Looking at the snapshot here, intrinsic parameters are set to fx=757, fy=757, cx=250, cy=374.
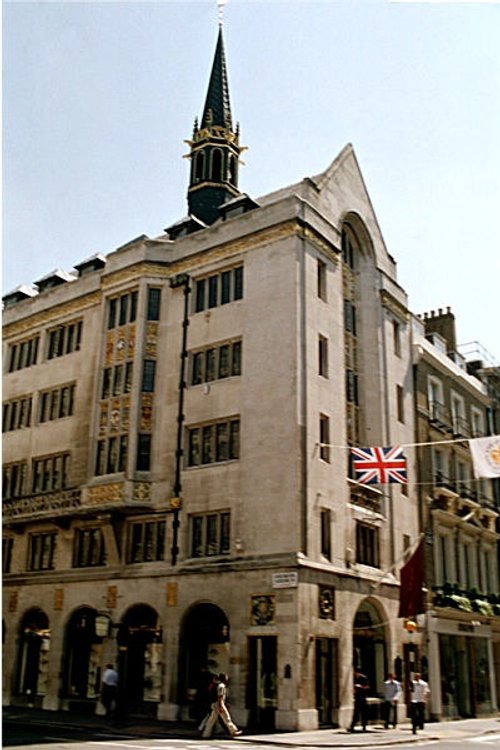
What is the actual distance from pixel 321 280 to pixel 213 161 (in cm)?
1518

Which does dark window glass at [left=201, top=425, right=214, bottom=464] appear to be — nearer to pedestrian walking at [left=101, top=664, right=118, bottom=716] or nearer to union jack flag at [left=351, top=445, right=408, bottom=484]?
union jack flag at [left=351, top=445, right=408, bottom=484]

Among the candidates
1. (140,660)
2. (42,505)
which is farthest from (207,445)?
(42,505)

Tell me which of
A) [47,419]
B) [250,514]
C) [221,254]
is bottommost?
[250,514]

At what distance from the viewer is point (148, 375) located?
3312 cm

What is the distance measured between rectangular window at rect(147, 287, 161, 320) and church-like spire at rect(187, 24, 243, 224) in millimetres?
9011

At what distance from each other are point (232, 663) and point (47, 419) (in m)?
16.5

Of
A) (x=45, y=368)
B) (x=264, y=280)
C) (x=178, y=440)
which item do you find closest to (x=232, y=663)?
(x=178, y=440)

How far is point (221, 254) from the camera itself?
32688mm

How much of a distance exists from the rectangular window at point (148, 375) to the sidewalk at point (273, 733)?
1308 cm

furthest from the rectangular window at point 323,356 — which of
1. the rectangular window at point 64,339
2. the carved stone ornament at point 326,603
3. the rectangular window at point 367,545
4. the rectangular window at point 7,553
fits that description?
the rectangular window at point 7,553

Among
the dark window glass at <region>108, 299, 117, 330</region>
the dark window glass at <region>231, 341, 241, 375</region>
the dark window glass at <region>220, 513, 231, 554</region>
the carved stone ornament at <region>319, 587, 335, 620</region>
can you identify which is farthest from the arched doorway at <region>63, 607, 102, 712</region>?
the dark window glass at <region>108, 299, 117, 330</region>

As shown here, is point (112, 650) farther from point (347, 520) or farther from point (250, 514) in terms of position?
point (347, 520)

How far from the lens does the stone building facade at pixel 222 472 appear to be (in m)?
26.9

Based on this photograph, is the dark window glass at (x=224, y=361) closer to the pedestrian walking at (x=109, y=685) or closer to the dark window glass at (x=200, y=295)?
the dark window glass at (x=200, y=295)
